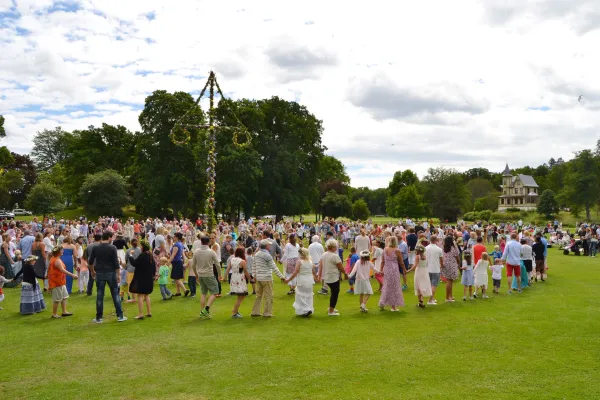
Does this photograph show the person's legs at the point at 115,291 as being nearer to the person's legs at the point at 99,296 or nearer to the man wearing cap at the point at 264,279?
the person's legs at the point at 99,296

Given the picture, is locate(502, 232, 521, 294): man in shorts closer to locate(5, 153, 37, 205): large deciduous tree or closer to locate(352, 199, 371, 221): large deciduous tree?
locate(352, 199, 371, 221): large deciduous tree

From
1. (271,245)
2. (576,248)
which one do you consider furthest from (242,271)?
(576,248)

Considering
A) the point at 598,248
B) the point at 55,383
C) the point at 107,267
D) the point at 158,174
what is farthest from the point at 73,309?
the point at 158,174

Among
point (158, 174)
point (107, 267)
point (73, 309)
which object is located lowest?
point (73, 309)

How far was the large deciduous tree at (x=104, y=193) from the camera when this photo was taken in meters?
53.1

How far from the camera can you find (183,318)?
1078 cm

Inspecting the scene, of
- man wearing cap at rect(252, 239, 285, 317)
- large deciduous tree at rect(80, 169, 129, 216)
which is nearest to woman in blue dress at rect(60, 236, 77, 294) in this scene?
man wearing cap at rect(252, 239, 285, 317)

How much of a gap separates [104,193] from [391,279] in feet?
157

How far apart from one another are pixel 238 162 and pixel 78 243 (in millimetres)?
29305

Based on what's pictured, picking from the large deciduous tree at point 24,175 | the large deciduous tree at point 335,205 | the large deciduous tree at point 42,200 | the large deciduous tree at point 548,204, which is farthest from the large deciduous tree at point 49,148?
the large deciduous tree at point 548,204

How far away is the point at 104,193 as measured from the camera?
53125mm

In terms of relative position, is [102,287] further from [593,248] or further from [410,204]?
[410,204]

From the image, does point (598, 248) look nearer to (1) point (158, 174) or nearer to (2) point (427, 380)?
(2) point (427, 380)

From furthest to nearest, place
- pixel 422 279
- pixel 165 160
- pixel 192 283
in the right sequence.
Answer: pixel 165 160 → pixel 192 283 → pixel 422 279
